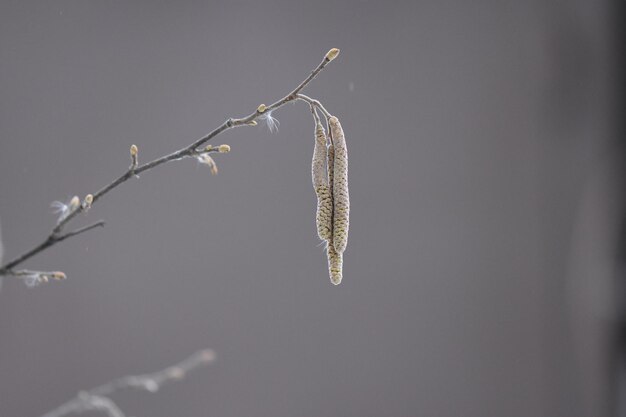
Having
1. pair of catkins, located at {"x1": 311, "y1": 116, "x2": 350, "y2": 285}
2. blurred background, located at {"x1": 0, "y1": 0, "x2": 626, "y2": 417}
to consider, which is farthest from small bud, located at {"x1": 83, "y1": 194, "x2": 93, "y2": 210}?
blurred background, located at {"x1": 0, "y1": 0, "x2": 626, "y2": 417}

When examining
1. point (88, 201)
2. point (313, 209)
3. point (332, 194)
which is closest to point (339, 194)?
point (332, 194)

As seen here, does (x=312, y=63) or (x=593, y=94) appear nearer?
(x=312, y=63)

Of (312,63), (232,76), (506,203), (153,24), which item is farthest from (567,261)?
(153,24)

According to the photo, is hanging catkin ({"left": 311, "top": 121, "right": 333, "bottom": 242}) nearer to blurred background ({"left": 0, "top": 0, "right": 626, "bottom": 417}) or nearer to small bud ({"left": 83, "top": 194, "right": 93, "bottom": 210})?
small bud ({"left": 83, "top": 194, "right": 93, "bottom": 210})

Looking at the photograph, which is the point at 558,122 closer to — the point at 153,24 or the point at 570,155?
the point at 570,155

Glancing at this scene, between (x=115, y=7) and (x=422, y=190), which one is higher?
(x=115, y=7)

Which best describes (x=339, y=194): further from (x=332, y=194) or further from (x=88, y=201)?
(x=88, y=201)

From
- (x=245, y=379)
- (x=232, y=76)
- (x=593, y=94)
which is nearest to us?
(x=232, y=76)
